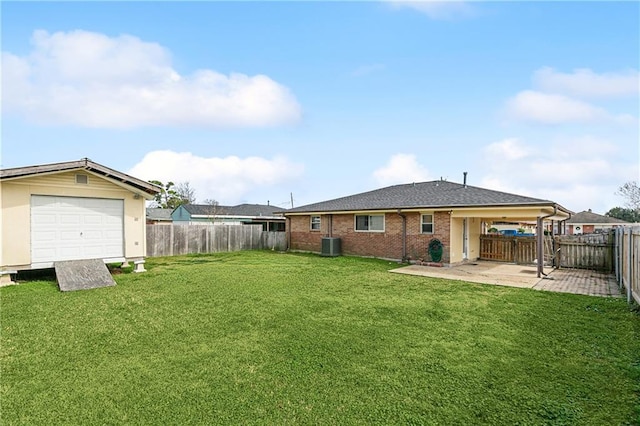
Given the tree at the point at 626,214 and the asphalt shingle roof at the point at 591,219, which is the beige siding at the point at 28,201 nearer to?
the asphalt shingle roof at the point at 591,219

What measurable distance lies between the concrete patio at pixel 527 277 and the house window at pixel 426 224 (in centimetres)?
171

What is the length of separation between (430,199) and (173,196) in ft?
145

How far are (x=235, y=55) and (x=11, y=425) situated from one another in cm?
1396

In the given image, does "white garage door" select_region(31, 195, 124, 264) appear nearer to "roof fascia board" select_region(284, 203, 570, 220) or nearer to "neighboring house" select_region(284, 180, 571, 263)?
"neighboring house" select_region(284, 180, 571, 263)

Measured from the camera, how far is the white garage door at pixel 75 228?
947cm

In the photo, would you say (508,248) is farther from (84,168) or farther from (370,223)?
(84,168)

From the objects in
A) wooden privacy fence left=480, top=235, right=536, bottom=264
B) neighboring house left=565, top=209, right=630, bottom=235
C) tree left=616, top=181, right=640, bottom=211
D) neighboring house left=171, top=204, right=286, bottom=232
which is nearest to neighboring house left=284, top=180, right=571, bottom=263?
wooden privacy fence left=480, top=235, right=536, bottom=264

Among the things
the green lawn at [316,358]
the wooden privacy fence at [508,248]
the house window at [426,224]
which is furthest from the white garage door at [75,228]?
the wooden privacy fence at [508,248]

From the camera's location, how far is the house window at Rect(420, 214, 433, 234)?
1382 centimetres

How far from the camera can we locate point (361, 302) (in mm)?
7211

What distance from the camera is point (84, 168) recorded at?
10023 millimetres

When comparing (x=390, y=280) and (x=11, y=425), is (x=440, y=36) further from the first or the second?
(x=11, y=425)

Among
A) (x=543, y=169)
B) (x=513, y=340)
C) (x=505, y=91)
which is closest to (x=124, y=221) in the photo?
(x=513, y=340)

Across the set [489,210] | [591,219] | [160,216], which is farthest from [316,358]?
[591,219]
